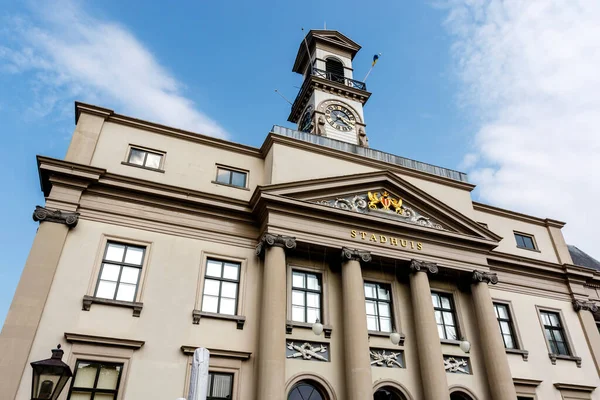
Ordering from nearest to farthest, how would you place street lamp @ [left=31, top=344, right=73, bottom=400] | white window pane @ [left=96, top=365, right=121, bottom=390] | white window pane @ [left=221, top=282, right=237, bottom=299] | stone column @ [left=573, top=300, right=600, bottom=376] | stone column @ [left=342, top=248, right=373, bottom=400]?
1. street lamp @ [left=31, top=344, right=73, bottom=400]
2. white window pane @ [left=96, top=365, right=121, bottom=390]
3. stone column @ [left=342, top=248, right=373, bottom=400]
4. white window pane @ [left=221, top=282, right=237, bottom=299]
5. stone column @ [left=573, top=300, right=600, bottom=376]

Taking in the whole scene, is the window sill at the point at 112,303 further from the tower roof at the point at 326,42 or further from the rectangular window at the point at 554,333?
the tower roof at the point at 326,42

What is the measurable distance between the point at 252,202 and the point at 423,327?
777 cm

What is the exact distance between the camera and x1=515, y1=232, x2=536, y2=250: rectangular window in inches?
935

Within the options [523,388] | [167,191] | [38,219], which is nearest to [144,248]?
[167,191]

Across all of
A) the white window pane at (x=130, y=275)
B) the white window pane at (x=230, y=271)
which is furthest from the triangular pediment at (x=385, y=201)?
the white window pane at (x=130, y=275)

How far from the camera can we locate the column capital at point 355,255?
17.3m

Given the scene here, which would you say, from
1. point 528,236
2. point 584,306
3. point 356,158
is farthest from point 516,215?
point 356,158

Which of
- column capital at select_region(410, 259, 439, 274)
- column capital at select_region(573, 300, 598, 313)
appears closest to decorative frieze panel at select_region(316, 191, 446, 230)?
column capital at select_region(410, 259, 439, 274)

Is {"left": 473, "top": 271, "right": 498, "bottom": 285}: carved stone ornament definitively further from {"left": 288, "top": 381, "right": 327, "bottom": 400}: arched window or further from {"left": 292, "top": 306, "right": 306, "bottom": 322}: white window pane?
{"left": 288, "top": 381, "right": 327, "bottom": 400}: arched window

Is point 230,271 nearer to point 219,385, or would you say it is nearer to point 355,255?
point 219,385

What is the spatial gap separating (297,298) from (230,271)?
2604 mm

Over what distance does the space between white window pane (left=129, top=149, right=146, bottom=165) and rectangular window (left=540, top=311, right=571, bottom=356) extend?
18.8 m

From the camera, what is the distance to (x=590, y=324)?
2205cm

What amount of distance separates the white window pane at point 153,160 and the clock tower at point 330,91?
433 inches
